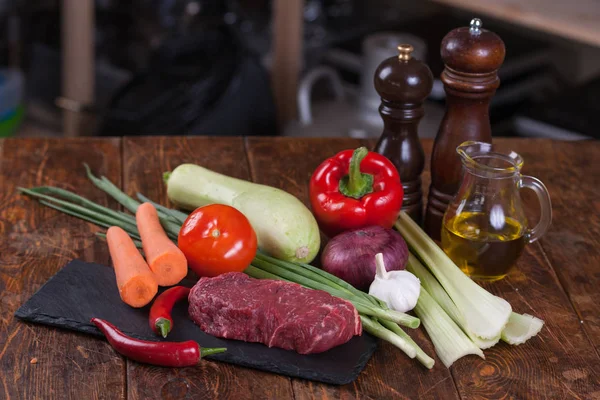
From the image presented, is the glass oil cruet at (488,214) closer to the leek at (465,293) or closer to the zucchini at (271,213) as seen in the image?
the leek at (465,293)

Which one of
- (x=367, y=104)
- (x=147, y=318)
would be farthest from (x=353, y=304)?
(x=367, y=104)

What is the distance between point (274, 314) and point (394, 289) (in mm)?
187

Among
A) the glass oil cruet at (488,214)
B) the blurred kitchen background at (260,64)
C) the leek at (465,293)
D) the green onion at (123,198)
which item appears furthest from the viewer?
the blurred kitchen background at (260,64)

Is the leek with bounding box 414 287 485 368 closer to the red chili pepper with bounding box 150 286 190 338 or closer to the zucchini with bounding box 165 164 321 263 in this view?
the zucchini with bounding box 165 164 321 263

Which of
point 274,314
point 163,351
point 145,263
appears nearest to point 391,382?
point 274,314

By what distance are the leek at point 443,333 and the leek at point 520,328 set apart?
2.4 inches

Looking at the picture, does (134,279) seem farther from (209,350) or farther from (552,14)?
(552,14)

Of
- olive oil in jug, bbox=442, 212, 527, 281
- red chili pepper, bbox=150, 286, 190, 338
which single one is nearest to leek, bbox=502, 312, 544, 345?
olive oil in jug, bbox=442, 212, 527, 281

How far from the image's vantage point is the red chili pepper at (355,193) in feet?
4.42

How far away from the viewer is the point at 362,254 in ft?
4.13

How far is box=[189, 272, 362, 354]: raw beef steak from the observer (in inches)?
44.2

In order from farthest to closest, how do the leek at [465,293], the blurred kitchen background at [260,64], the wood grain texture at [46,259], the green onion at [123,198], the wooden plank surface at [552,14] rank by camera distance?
the blurred kitchen background at [260,64] → the wooden plank surface at [552,14] → the green onion at [123,198] → the leek at [465,293] → the wood grain texture at [46,259]

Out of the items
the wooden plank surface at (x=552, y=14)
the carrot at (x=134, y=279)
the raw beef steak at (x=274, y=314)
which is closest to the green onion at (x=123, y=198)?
the carrot at (x=134, y=279)

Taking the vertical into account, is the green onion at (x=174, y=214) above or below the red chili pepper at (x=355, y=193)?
below
